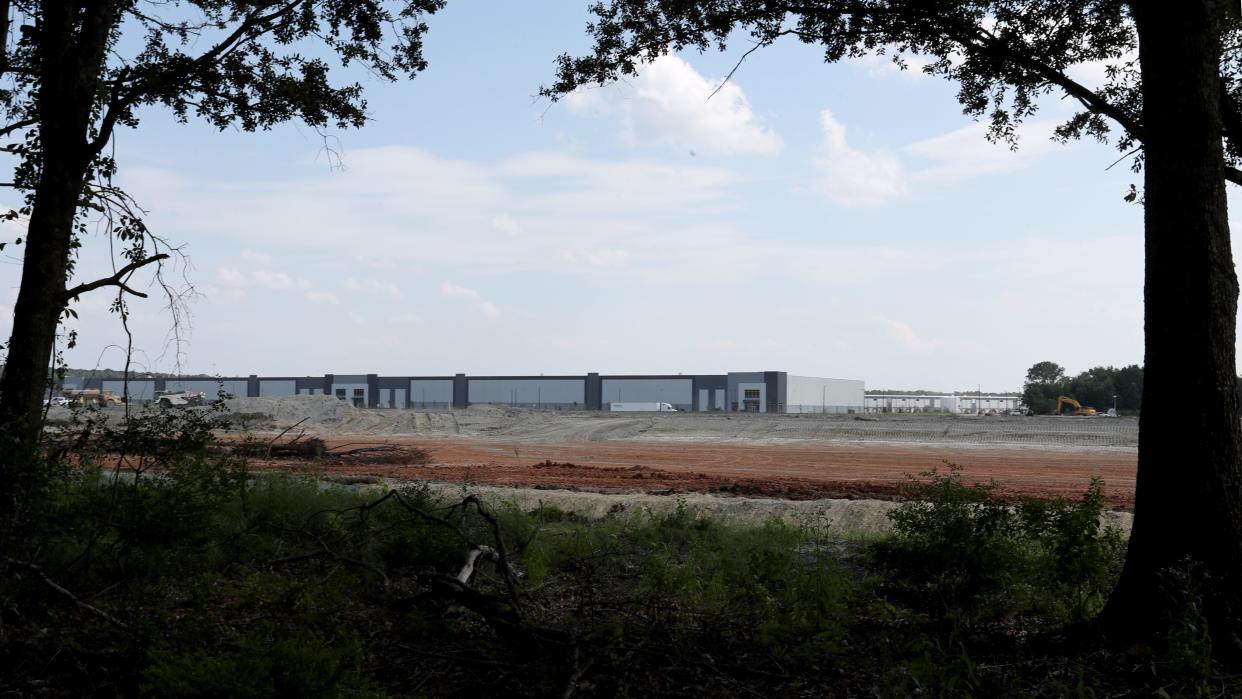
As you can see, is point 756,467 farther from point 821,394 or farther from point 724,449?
point 821,394

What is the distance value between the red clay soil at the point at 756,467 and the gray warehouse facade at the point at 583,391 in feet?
113

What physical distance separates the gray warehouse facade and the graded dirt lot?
17517 mm

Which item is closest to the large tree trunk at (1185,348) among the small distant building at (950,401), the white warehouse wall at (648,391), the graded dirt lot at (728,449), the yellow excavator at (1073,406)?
the graded dirt lot at (728,449)

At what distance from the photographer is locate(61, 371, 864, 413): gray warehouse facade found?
83250mm

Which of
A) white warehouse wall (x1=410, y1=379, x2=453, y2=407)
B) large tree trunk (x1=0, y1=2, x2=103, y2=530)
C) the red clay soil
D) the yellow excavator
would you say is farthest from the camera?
white warehouse wall (x1=410, y1=379, x2=453, y2=407)

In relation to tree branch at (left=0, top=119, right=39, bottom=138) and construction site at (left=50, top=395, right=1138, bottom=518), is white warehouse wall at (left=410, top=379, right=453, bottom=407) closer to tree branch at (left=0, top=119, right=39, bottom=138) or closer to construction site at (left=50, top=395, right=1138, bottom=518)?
construction site at (left=50, top=395, right=1138, bottom=518)

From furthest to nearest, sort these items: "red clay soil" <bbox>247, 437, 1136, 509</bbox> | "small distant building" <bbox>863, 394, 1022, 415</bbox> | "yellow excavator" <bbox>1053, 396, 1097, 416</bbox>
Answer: "small distant building" <bbox>863, 394, 1022, 415</bbox> < "yellow excavator" <bbox>1053, 396, 1097, 416</bbox> < "red clay soil" <bbox>247, 437, 1136, 509</bbox>

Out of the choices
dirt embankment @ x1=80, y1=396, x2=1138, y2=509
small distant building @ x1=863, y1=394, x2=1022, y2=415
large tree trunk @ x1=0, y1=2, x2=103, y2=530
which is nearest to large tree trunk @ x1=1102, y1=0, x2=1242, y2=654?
large tree trunk @ x1=0, y1=2, x2=103, y2=530

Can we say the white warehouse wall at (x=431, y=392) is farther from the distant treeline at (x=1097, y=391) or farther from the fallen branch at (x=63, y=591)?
the fallen branch at (x=63, y=591)

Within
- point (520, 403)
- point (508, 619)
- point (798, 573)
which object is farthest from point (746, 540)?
point (520, 403)

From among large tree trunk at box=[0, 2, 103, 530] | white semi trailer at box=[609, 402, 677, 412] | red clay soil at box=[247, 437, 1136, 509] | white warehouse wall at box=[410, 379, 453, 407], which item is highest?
large tree trunk at box=[0, 2, 103, 530]

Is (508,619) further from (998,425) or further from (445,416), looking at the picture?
(445,416)

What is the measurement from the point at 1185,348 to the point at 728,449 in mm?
38604

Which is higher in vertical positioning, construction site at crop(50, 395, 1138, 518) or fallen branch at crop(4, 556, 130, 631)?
fallen branch at crop(4, 556, 130, 631)
